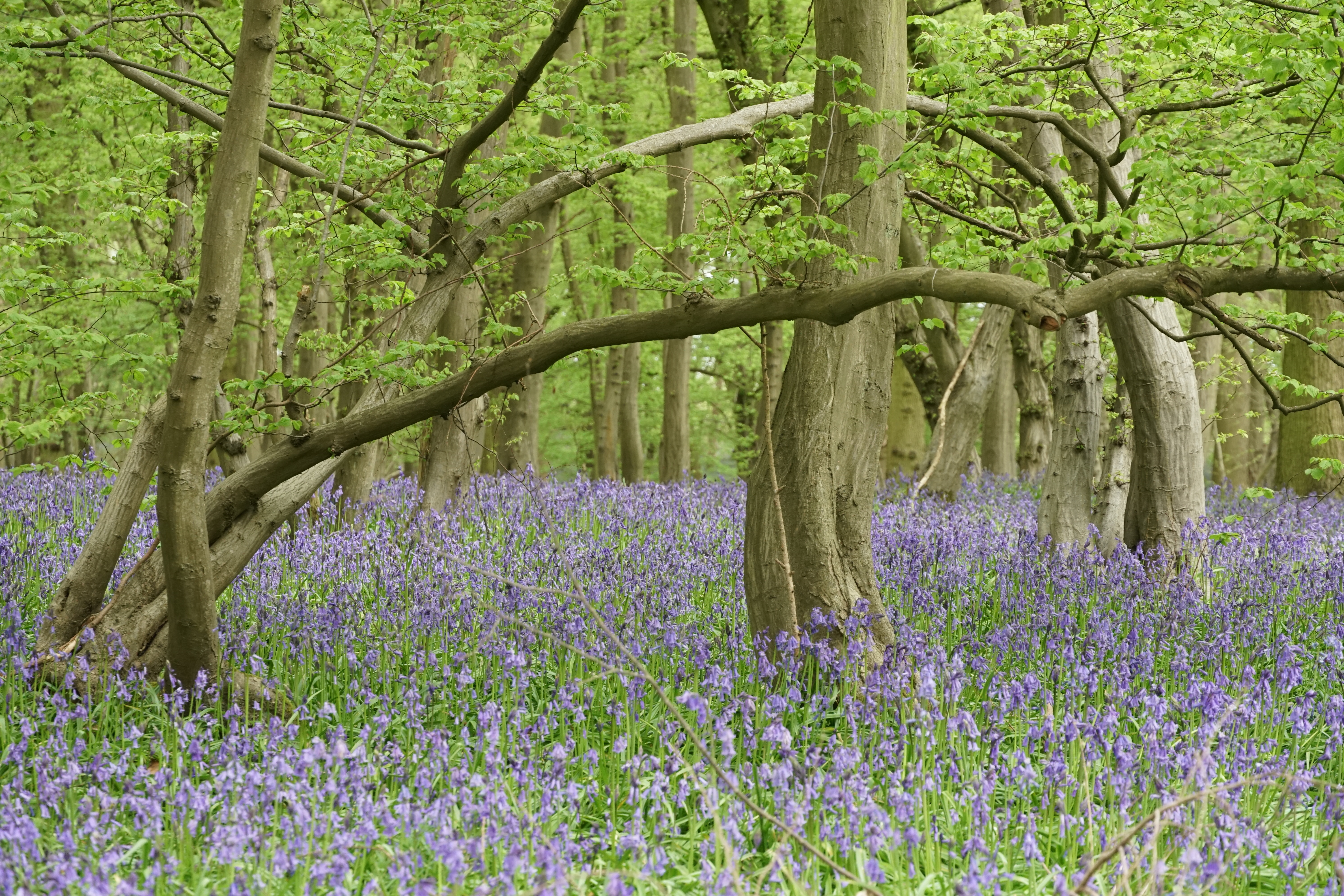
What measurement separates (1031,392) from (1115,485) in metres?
5.46

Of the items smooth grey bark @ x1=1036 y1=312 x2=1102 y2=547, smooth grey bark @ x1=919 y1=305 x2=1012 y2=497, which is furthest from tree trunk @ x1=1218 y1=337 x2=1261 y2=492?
smooth grey bark @ x1=1036 y1=312 x2=1102 y2=547

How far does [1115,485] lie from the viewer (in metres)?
8.45

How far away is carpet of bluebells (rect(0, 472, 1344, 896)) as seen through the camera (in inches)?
121

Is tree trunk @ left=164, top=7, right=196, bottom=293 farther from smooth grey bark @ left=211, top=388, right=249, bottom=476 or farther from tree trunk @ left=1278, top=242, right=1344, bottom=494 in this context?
tree trunk @ left=1278, top=242, right=1344, bottom=494

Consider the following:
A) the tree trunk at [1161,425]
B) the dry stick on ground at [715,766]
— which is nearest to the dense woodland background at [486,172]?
the tree trunk at [1161,425]

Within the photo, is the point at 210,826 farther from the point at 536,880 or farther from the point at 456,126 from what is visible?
the point at 456,126

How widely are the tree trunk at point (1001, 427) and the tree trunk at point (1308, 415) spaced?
4125mm

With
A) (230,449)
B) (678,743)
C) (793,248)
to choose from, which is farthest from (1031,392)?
(678,743)

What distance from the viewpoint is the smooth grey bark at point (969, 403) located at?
11.1 metres

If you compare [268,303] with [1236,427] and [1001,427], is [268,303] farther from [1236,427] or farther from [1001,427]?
[1236,427]

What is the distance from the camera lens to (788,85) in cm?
715

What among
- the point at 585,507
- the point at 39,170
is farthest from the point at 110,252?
the point at 585,507

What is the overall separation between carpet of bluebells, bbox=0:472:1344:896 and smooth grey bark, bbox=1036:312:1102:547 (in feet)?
3.57

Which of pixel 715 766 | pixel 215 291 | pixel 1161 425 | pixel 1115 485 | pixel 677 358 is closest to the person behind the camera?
pixel 715 766
